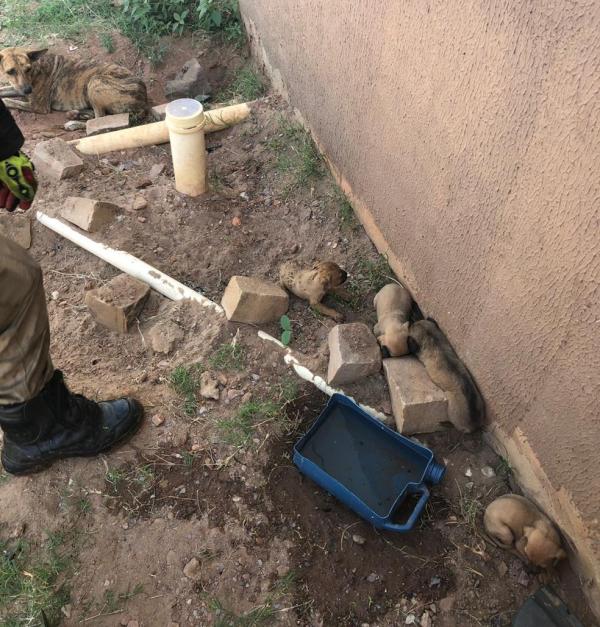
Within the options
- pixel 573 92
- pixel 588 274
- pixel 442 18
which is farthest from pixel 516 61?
pixel 588 274

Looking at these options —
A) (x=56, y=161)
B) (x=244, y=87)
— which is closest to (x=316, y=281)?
(x=56, y=161)

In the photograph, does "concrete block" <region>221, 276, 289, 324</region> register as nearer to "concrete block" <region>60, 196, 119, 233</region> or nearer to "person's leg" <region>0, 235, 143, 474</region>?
"person's leg" <region>0, 235, 143, 474</region>

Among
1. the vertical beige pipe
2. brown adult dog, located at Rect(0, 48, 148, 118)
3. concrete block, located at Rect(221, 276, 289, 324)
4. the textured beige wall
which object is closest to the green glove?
concrete block, located at Rect(221, 276, 289, 324)

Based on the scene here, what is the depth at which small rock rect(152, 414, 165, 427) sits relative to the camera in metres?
3.12

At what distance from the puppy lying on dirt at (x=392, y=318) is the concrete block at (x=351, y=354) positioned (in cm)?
7

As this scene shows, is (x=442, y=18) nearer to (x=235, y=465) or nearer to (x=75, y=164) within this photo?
(x=235, y=465)

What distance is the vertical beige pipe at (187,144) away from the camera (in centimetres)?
411

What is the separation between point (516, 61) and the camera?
2264mm

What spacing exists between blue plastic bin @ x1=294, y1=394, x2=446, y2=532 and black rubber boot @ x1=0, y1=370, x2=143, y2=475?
3.05 feet

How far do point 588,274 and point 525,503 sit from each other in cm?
121

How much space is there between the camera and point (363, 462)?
3039 millimetres

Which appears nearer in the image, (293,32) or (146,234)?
(146,234)

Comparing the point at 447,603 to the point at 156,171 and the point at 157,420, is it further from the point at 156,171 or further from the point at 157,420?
the point at 156,171

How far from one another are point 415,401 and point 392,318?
22.0 inches
